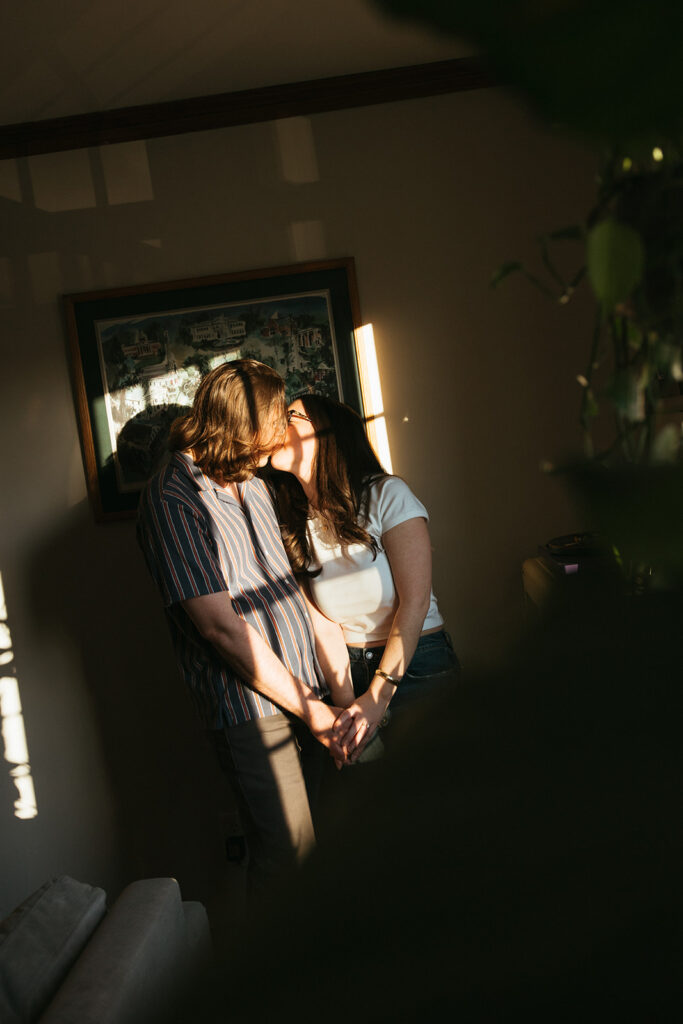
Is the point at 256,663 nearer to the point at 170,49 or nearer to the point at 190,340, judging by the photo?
the point at 190,340

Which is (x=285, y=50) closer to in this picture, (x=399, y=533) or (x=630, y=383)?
(x=399, y=533)

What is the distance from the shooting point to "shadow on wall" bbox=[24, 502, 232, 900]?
8.58 ft

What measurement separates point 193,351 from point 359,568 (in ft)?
3.31

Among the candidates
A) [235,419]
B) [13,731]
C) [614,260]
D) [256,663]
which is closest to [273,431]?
[235,419]

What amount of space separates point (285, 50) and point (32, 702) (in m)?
2.22

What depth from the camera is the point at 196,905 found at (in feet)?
6.25

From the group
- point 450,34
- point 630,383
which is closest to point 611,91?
point 450,34

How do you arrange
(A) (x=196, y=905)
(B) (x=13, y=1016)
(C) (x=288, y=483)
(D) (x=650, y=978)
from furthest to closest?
(C) (x=288, y=483) < (A) (x=196, y=905) < (B) (x=13, y=1016) < (D) (x=650, y=978)

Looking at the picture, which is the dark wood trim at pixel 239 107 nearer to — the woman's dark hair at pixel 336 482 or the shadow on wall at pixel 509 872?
the woman's dark hair at pixel 336 482

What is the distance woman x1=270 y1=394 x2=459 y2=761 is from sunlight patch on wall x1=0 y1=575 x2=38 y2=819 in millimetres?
1211

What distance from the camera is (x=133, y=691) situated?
265 centimetres

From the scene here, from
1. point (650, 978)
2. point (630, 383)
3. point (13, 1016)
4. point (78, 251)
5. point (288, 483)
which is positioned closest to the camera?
point (650, 978)

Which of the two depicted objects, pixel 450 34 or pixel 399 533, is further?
pixel 399 533

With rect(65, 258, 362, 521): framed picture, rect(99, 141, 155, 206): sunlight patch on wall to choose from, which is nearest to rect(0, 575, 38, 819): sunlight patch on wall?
rect(65, 258, 362, 521): framed picture
